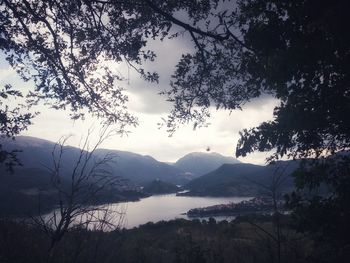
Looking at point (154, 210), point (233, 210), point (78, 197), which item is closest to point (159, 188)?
point (154, 210)

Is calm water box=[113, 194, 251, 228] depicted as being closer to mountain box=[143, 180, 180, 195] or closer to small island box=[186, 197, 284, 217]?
small island box=[186, 197, 284, 217]

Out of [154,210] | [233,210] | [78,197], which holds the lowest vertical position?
[154,210]

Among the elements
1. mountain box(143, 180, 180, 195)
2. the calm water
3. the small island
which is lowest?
the calm water

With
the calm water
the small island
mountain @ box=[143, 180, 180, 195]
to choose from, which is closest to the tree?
the calm water

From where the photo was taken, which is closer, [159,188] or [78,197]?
[78,197]

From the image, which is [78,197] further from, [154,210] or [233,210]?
[154,210]

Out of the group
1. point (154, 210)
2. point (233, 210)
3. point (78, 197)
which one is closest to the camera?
point (78, 197)

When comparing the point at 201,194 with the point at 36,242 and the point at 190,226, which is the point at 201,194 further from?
the point at 36,242

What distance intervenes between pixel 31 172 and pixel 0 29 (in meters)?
118

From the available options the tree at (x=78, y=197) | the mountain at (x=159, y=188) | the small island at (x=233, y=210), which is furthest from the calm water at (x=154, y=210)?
the mountain at (x=159, y=188)

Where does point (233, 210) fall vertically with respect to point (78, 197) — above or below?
below

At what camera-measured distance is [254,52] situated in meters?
7.03

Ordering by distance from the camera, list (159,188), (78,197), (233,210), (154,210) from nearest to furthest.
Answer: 1. (78,197)
2. (233,210)
3. (154,210)
4. (159,188)

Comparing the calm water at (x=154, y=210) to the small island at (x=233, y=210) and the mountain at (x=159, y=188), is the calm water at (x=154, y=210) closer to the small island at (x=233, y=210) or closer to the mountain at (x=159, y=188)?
the small island at (x=233, y=210)
